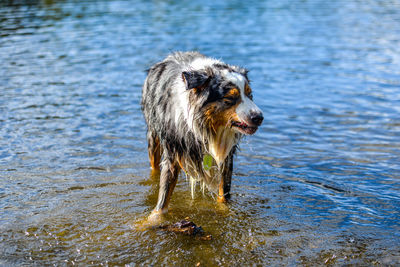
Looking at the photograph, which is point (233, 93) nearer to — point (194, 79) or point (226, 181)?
A: point (194, 79)

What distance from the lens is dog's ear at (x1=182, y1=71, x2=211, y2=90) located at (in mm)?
4641

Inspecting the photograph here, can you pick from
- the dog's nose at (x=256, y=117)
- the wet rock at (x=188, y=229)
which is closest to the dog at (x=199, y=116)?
the dog's nose at (x=256, y=117)

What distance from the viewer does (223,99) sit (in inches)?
185

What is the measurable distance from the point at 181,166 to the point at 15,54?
11.0 metres

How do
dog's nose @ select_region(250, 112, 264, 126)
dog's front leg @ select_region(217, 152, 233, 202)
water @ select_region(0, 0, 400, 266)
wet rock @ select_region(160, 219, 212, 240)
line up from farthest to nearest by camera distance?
dog's front leg @ select_region(217, 152, 233, 202), wet rock @ select_region(160, 219, 212, 240), water @ select_region(0, 0, 400, 266), dog's nose @ select_region(250, 112, 264, 126)

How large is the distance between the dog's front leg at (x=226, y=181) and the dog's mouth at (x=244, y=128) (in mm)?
877

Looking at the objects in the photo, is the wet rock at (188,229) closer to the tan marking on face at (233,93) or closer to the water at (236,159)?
the water at (236,159)

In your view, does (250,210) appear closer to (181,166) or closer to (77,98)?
(181,166)

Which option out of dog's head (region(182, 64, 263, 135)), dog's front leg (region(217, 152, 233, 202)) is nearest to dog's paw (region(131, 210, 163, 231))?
dog's front leg (region(217, 152, 233, 202))

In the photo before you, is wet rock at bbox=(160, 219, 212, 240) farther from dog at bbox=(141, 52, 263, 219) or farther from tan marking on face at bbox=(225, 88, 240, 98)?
tan marking on face at bbox=(225, 88, 240, 98)

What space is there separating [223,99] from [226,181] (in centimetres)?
160

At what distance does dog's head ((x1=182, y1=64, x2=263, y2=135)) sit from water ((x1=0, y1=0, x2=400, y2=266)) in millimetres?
1444

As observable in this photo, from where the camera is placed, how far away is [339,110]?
9.65 m

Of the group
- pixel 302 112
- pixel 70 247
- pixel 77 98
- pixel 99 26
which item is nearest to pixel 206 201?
pixel 70 247
